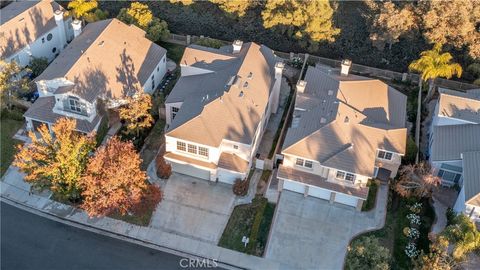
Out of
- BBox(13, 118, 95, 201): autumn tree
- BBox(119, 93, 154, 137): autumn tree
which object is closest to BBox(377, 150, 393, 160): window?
BBox(119, 93, 154, 137): autumn tree

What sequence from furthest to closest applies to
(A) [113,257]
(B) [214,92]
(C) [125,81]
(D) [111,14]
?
(D) [111,14] < (C) [125,81] < (B) [214,92] < (A) [113,257]

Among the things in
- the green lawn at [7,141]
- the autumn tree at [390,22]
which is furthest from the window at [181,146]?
the autumn tree at [390,22]

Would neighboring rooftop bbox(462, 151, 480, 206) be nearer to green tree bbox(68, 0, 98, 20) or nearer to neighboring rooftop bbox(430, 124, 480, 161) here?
neighboring rooftop bbox(430, 124, 480, 161)

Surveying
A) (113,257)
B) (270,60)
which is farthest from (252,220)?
(270,60)

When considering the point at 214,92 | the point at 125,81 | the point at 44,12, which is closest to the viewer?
the point at 214,92

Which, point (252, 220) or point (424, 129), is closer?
point (252, 220)

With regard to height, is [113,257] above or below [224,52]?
below

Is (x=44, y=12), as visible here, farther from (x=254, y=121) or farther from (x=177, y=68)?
(x=254, y=121)

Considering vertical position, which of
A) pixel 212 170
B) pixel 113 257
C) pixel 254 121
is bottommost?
pixel 113 257
